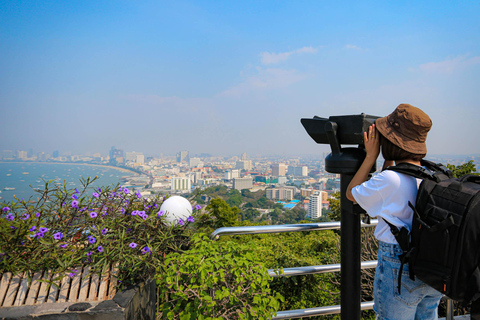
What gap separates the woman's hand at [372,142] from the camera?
1242mm

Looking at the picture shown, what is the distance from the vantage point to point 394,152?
1.22m

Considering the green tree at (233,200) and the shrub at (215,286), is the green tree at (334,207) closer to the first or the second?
the green tree at (233,200)

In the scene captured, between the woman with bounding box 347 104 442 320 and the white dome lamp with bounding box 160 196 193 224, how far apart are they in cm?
120

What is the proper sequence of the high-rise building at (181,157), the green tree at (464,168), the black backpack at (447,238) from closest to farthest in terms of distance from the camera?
the black backpack at (447,238) < the green tree at (464,168) < the high-rise building at (181,157)

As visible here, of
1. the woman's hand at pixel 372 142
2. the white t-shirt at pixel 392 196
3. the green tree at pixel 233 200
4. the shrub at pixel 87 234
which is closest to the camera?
the white t-shirt at pixel 392 196

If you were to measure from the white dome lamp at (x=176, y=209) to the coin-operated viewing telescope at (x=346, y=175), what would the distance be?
107 centimetres

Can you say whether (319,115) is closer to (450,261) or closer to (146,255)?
(450,261)

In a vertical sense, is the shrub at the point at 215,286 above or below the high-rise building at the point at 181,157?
below

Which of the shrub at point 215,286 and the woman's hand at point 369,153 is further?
the shrub at point 215,286

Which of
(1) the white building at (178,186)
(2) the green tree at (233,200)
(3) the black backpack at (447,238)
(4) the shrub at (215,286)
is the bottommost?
(2) the green tree at (233,200)

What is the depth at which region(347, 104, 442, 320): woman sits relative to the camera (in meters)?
1.12

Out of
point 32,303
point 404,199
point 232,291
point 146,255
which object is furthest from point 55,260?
point 404,199

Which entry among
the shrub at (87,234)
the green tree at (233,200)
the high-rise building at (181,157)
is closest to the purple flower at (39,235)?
the shrub at (87,234)

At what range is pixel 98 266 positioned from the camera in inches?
60.2
